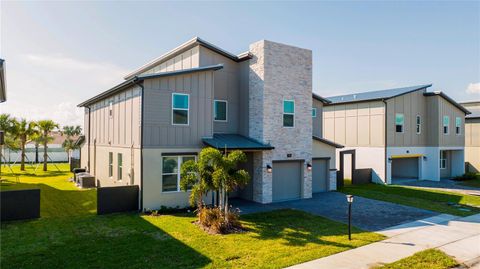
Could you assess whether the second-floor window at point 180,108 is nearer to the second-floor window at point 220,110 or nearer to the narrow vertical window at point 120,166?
the second-floor window at point 220,110

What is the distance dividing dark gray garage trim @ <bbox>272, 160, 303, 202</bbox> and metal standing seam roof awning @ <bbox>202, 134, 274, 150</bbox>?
173 cm

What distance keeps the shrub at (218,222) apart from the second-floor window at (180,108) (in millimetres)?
4803

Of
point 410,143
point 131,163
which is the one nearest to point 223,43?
point 131,163

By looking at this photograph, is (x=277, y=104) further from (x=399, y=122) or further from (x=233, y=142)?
(x=399, y=122)

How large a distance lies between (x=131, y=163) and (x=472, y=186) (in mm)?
25687

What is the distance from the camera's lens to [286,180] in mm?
17750

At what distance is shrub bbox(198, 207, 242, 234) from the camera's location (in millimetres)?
11148

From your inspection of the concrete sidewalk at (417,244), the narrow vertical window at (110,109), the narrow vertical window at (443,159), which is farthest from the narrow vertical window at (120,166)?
the narrow vertical window at (443,159)

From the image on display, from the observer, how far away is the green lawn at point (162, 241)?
8.41 m

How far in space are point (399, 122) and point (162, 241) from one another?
23.0 meters

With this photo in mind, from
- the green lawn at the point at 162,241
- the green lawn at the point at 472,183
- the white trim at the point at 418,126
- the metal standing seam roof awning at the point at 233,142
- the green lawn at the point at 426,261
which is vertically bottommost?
the green lawn at the point at 472,183

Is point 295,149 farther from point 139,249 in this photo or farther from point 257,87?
point 139,249

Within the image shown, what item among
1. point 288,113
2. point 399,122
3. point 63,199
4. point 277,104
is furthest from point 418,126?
point 63,199

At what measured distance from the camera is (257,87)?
17.0 metres
